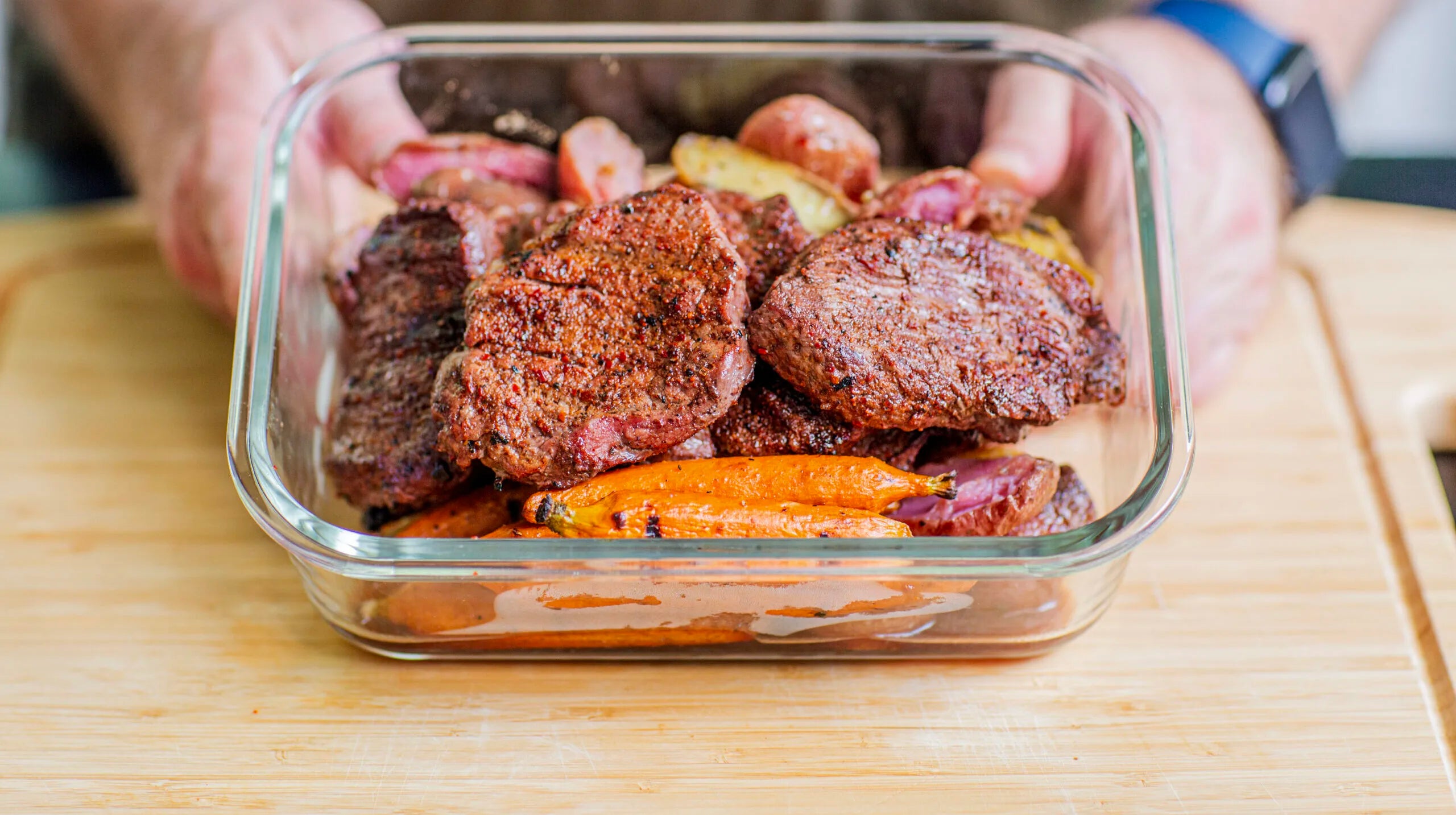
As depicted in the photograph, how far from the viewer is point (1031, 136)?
5.66 ft

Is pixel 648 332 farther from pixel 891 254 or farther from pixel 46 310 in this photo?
pixel 46 310

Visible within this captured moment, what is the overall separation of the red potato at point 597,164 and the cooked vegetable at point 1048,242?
0.56m

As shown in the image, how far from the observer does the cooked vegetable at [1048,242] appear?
1.59 m

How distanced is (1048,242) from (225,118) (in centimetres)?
140

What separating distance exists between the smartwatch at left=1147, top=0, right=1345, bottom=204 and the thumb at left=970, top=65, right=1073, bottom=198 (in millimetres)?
588

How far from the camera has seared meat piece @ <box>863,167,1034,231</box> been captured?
5.05 ft

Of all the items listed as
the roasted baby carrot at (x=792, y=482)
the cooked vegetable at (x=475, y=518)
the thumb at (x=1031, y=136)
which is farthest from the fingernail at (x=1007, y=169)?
the cooked vegetable at (x=475, y=518)

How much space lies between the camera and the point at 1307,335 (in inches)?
78.3

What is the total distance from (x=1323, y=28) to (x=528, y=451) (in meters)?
2.09

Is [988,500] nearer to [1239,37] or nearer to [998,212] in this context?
[998,212]

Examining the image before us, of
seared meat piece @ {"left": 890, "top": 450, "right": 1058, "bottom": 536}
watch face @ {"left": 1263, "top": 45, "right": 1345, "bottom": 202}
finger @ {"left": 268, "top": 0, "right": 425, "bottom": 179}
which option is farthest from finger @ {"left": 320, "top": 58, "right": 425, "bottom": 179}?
watch face @ {"left": 1263, "top": 45, "right": 1345, "bottom": 202}

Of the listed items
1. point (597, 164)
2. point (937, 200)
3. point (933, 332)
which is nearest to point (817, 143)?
point (937, 200)

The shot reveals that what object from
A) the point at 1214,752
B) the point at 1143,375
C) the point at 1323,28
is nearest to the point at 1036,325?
the point at 1143,375

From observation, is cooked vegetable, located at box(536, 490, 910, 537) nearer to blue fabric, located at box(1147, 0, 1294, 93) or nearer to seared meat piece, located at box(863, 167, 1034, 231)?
seared meat piece, located at box(863, 167, 1034, 231)
